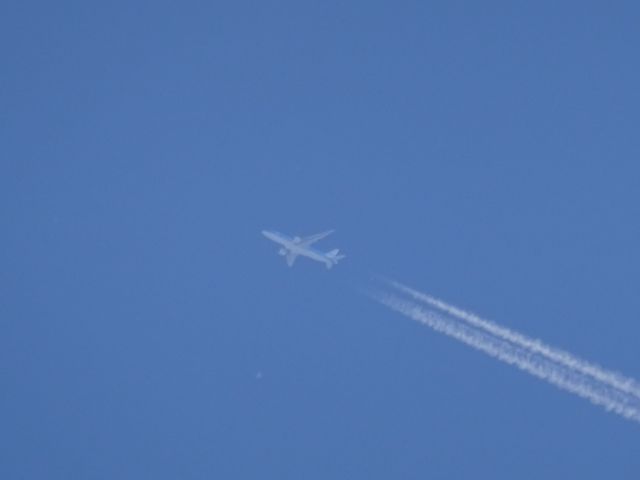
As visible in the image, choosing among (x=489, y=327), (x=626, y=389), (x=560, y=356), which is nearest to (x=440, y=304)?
(x=489, y=327)

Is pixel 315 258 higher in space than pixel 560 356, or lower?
higher

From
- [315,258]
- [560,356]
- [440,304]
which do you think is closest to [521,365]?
[560,356]

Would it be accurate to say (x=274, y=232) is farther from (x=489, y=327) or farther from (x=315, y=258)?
(x=489, y=327)

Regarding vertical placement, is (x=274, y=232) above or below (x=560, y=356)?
above

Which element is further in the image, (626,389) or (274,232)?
(274,232)

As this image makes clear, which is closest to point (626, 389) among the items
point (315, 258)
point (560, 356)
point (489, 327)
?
point (560, 356)

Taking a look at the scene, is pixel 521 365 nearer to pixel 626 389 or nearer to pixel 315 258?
pixel 626 389

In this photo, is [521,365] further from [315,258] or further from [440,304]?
[315,258]

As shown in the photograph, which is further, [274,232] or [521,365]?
[274,232]
